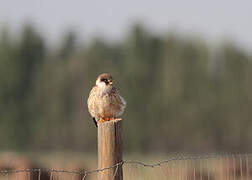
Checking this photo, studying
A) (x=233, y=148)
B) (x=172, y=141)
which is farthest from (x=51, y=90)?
(x=233, y=148)

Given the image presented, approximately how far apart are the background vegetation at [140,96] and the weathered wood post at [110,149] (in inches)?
1198

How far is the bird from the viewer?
7625mm

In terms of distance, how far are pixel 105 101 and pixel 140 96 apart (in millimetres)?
30191

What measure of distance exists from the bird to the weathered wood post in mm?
2230

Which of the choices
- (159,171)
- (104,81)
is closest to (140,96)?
(159,171)

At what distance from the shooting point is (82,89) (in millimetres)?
39000

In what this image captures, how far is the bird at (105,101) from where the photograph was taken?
25.0 feet

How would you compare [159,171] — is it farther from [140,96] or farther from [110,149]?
[140,96]

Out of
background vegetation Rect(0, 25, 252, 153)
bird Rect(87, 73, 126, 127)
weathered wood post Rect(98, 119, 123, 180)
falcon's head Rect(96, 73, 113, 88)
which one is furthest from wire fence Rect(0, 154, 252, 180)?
background vegetation Rect(0, 25, 252, 153)

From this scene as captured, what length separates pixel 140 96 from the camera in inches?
1487

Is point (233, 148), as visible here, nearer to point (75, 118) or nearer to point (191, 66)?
point (191, 66)

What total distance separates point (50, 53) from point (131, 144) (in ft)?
32.6

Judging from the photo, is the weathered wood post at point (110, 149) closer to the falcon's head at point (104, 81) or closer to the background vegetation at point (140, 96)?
the falcon's head at point (104, 81)

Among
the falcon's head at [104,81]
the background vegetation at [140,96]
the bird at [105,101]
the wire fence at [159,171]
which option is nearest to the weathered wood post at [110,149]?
the wire fence at [159,171]
